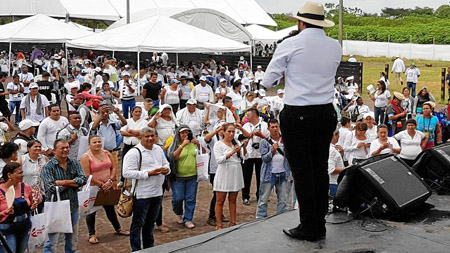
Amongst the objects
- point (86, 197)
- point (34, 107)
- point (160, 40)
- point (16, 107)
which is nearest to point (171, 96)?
point (34, 107)

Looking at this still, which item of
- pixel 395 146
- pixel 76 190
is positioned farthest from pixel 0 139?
pixel 395 146

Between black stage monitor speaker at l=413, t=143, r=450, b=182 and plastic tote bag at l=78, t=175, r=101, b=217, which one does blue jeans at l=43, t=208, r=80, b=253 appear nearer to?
plastic tote bag at l=78, t=175, r=101, b=217

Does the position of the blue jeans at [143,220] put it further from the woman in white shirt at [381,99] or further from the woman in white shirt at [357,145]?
the woman in white shirt at [381,99]

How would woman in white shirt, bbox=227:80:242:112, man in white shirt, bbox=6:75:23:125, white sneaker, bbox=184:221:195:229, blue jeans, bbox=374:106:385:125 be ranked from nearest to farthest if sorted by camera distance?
1. white sneaker, bbox=184:221:195:229
2. woman in white shirt, bbox=227:80:242:112
3. man in white shirt, bbox=6:75:23:125
4. blue jeans, bbox=374:106:385:125

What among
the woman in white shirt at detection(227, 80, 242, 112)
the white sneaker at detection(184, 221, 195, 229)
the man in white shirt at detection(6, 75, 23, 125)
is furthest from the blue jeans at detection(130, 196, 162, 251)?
the man in white shirt at detection(6, 75, 23, 125)

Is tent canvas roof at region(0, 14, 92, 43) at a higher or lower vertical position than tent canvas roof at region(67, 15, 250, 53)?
higher

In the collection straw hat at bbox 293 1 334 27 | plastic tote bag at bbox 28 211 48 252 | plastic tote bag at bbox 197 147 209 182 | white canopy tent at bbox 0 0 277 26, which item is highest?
white canopy tent at bbox 0 0 277 26

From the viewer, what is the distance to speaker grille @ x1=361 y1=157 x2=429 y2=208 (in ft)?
19.0

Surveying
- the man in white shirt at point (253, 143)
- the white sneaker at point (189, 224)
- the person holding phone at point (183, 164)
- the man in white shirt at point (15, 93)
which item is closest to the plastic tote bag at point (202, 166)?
the person holding phone at point (183, 164)

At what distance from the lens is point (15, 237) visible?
7102 mm

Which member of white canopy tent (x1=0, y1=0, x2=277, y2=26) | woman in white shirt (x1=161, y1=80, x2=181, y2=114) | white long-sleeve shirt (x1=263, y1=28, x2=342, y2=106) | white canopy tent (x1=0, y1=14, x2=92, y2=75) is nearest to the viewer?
white long-sleeve shirt (x1=263, y1=28, x2=342, y2=106)

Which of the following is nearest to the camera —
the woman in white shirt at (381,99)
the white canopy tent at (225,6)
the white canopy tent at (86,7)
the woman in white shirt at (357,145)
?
the woman in white shirt at (357,145)

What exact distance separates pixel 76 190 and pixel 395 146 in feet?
17.5

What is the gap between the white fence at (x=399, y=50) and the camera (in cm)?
5506
